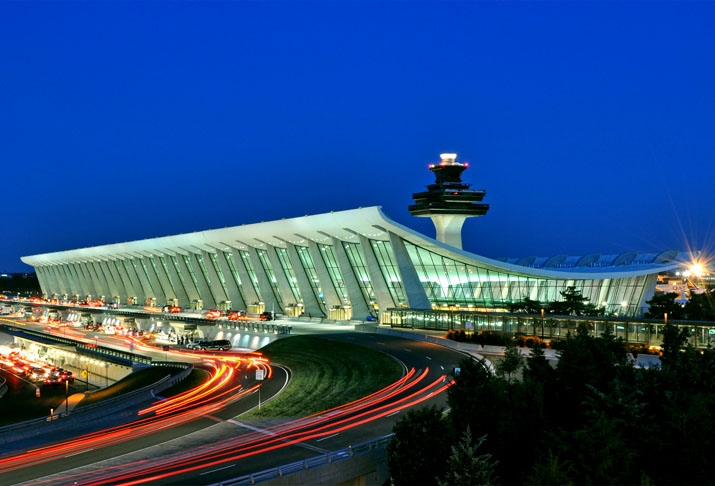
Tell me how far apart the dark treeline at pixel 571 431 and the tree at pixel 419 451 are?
0.03 m

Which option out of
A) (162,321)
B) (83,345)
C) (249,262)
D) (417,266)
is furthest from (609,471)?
(249,262)

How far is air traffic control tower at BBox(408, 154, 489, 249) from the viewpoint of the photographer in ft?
319

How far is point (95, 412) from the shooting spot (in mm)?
33344

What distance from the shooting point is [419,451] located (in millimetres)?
20125

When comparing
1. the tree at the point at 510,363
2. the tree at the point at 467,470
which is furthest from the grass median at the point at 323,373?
the tree at the point at 467,470

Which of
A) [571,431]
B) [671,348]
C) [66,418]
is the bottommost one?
[66,418]

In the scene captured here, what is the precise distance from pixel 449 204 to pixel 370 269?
31.9m

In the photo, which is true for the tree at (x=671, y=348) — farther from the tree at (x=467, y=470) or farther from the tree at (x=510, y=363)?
the tree at (x=467, y=470)

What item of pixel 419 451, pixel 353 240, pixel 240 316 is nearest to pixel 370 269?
pixel 353 240

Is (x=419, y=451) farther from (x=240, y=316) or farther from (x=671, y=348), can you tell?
(x=240, y=316)

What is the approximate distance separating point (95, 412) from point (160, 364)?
18314 mm

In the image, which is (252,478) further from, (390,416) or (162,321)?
(162,321)

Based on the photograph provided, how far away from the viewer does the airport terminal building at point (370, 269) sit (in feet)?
216

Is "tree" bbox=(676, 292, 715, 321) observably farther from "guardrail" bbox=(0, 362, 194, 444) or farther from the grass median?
"guardrail" bbox=(0, 362, 194, 444)
